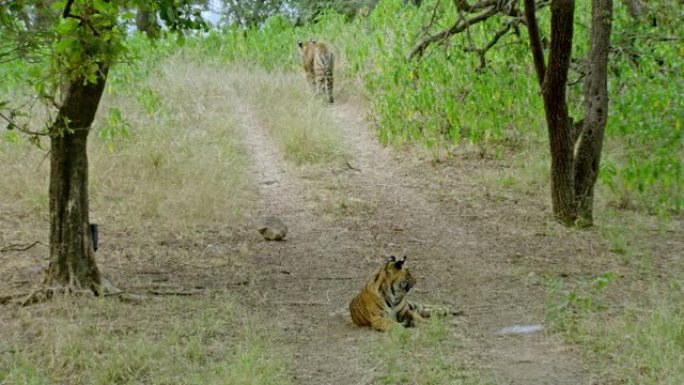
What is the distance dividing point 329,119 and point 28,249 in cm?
668

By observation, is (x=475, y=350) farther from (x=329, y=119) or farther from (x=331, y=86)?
(x=331, y=86)

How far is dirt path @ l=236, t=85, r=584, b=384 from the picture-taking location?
5.05 meters

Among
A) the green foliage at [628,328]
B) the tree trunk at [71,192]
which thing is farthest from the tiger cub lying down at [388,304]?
the tree trunk at [71,192]

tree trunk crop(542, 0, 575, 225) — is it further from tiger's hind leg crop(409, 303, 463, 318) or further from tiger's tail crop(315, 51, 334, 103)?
tiger's tail crop(315, 51, 334, 103)

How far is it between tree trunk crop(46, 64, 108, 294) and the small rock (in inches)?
96.1

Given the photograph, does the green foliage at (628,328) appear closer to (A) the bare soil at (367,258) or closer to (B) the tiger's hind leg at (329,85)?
(A) the bare soil at (367,258)

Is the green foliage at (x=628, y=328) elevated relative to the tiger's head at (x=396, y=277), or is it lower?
lower

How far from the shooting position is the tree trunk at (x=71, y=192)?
235 inches

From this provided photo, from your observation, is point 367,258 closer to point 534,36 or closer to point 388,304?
point 388,304

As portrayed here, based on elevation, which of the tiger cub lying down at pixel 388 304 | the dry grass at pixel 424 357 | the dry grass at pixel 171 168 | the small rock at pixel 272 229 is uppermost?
the dry grass at pixel 171 168

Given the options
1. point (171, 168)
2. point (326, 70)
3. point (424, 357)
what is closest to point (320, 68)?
point (326, 70)

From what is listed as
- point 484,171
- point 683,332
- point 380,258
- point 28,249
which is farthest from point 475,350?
point 484,171

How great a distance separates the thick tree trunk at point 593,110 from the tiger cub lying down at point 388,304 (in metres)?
3.26

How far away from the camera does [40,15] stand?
5730 millimetres
